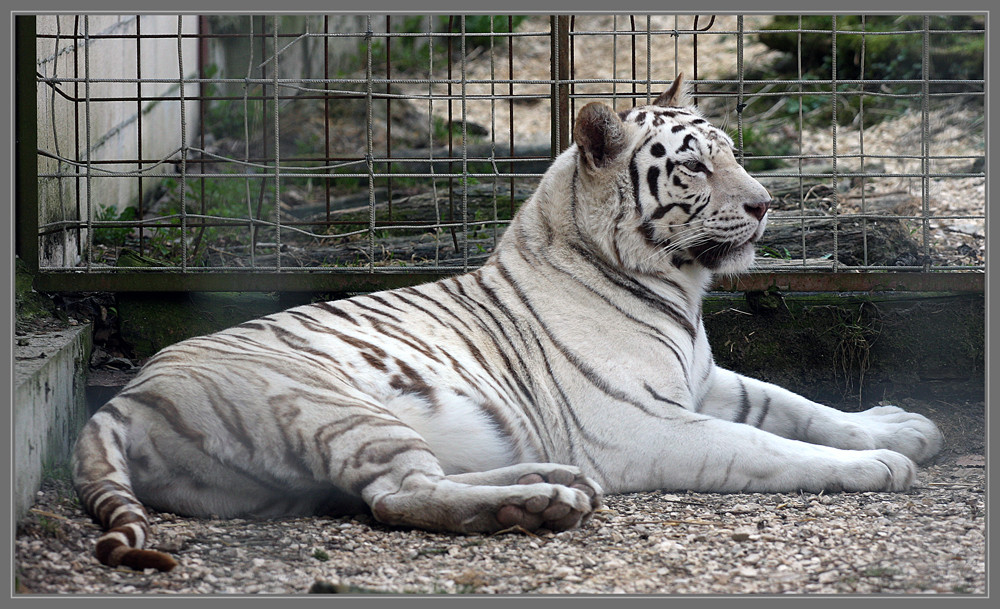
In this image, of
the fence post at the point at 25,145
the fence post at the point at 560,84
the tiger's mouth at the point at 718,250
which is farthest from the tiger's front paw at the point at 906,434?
the fence post at the point at 25,145

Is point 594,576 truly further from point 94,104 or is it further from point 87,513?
point 94,104

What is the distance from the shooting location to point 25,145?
3.69 metres

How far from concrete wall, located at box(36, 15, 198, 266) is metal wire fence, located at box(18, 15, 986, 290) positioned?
0.8 inches

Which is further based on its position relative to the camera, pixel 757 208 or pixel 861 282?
pixel 861 282

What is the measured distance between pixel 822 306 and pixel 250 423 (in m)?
2.48

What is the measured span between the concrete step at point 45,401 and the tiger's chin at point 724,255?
2.05m

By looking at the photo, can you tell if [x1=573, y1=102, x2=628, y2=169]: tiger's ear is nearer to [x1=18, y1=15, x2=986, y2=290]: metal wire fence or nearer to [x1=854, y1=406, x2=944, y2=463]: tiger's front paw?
[x1=18, y1=15, x2=986, y2=290]: metal wire fence

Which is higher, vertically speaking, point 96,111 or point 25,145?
point 96,111

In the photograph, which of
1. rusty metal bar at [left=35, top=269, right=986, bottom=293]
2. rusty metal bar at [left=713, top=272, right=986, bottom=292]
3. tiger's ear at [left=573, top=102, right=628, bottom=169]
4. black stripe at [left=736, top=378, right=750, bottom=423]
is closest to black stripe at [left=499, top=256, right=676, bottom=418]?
tiger's ear at [left=573, top=102, right=628, bottom=169]

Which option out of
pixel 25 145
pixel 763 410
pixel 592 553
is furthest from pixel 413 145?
pixel 592 553

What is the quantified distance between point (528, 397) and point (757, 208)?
0.95 meters

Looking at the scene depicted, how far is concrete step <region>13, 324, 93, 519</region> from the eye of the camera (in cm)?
267

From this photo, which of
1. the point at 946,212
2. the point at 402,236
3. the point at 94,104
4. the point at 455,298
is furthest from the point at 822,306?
the point at 94,104

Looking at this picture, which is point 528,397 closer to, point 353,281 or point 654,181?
point 654,181
